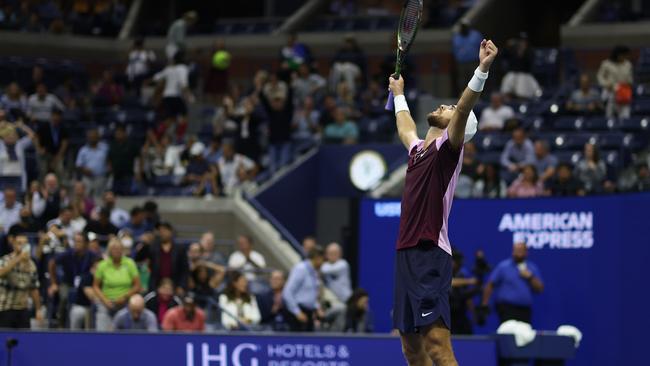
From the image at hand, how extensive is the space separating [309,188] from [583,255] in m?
6.65

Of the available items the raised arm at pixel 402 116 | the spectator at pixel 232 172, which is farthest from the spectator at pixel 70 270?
the raised arm at pixel 402 116

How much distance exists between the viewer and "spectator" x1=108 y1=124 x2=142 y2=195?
22.9m

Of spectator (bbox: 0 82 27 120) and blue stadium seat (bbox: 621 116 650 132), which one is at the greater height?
spectator (bbox: 0 82 27 120)

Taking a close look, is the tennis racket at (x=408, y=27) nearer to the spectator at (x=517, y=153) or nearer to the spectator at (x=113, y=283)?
the spectator at (x=113, y=283)

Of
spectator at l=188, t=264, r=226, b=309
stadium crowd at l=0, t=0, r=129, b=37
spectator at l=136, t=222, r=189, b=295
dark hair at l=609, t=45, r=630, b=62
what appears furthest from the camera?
stadium crowd at l=0, t=0, r=129, b=37

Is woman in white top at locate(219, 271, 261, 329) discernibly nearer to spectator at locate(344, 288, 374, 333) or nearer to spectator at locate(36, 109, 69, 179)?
spectator at locate(344, 288, 374, 333)

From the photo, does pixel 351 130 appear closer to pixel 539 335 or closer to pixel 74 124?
pixel 74 124

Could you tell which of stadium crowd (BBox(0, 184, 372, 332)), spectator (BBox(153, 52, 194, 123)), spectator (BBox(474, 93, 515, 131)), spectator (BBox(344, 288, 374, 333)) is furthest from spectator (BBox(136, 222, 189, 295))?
spectator (BBox(153, 52, 194, 123))

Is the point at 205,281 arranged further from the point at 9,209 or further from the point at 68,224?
the point at 9,209

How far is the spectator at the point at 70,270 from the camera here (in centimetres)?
1753

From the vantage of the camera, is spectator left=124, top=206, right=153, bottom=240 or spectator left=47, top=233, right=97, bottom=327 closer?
spectator left=47, top=233, right=97, bottom=327

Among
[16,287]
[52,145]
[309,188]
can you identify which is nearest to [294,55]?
[309,188]

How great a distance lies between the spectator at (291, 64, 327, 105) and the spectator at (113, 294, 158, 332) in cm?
951

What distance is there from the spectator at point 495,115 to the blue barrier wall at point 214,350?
971cm
